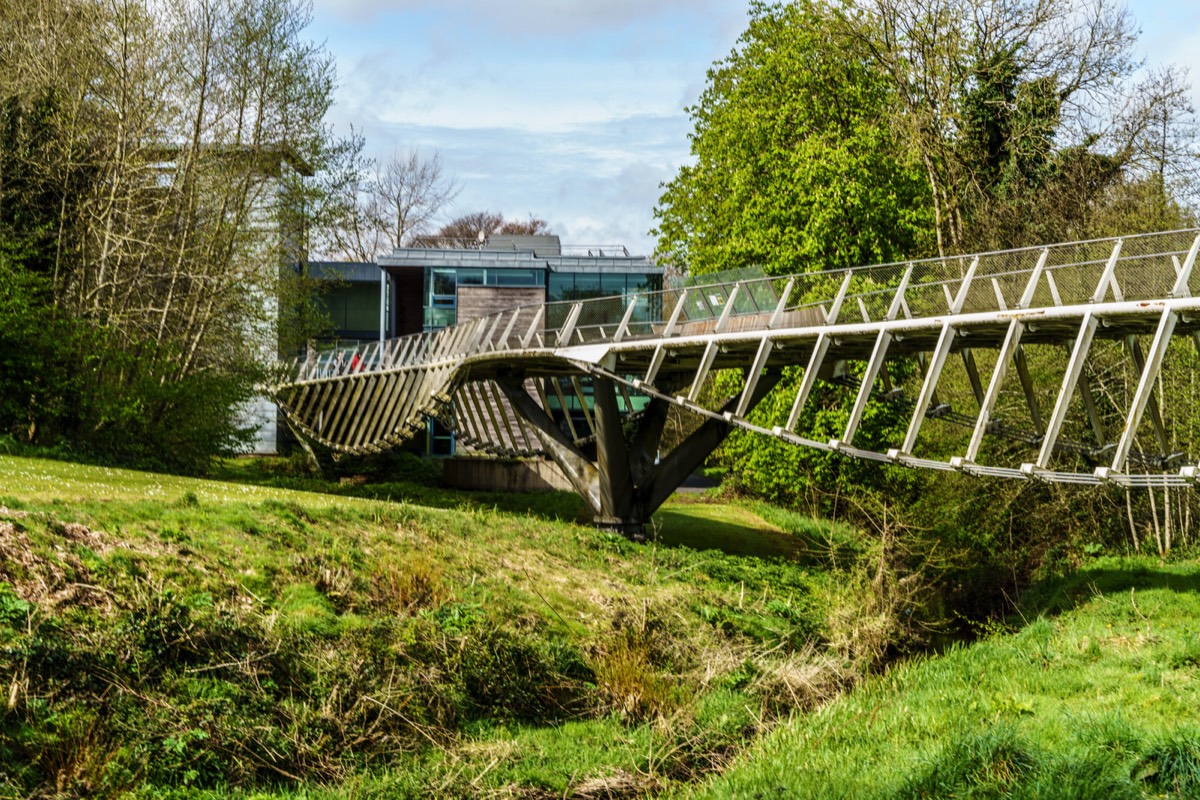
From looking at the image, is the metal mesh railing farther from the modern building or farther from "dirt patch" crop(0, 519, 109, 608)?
the modern building

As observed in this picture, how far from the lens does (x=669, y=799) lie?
11.7 metres

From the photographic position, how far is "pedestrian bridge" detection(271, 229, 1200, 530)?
16231 millimetres

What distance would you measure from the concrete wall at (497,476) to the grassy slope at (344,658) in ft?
53.7

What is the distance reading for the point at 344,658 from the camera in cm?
1314

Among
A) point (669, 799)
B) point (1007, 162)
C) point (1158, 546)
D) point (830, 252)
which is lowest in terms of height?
point (669, 799)

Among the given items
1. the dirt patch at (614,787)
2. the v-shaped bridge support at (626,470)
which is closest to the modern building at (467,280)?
the v-shaped bridge support at (626,470)

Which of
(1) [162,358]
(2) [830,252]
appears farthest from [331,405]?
(2) [830,252]

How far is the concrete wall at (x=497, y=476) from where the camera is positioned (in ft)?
120

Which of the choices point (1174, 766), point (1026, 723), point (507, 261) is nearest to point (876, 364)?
point (1026, 723)

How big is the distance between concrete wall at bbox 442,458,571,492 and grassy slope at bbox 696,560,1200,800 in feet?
65.3

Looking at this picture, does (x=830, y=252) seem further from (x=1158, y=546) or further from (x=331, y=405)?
(x=331, y=405)

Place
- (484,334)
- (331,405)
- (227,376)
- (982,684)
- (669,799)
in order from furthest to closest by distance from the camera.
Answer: (331,405)
(227,376)
(484,334)
(982,684)
(669,799)

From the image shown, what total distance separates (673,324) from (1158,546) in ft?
32.3

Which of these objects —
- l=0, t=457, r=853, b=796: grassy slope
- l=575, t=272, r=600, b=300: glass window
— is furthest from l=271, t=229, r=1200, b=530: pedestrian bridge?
l=575, t=272, r=600, b=300: glass window
